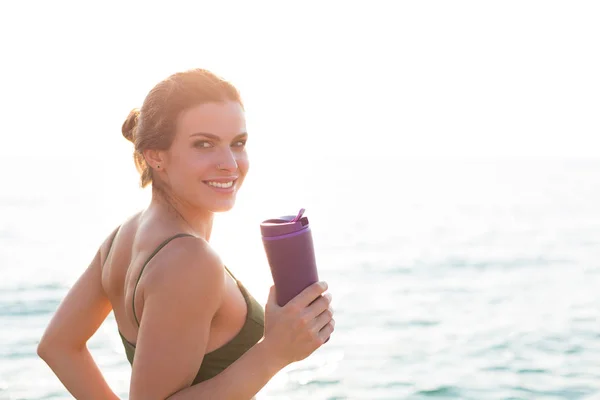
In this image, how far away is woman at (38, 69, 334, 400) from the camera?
2.04 meters

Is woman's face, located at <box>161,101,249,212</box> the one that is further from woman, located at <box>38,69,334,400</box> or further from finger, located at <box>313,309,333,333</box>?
finger, located at <box>313,309,333,333</box>

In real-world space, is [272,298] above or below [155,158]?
below

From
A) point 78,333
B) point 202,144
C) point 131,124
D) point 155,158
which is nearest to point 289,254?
point 202,144

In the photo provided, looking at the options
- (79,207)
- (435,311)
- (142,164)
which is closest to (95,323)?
(142,164)

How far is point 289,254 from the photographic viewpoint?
2.16m

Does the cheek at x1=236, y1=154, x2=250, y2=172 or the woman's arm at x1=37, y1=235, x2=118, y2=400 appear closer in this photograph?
the cheek at x1=236, y1=154, x2=250, y2=172

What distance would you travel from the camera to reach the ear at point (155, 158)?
233 cm

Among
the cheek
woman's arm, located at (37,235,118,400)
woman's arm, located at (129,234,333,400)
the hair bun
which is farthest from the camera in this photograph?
woman's arm, located at (37,235,118,400)

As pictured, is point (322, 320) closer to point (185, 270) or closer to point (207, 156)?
point (185, 270)

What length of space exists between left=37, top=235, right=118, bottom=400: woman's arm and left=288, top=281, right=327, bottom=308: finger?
82cm

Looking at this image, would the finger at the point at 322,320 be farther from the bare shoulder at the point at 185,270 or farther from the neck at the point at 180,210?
the neck at the point at 180,210

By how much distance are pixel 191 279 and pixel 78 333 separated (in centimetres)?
84

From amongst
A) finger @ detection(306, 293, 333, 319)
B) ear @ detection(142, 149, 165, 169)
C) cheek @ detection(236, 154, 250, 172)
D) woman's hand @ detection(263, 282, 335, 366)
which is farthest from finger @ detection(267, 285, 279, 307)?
ear @ detection(142, 149, 165, 169)

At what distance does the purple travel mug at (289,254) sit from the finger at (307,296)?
22 millimetres
